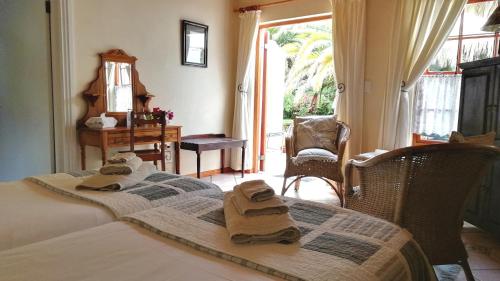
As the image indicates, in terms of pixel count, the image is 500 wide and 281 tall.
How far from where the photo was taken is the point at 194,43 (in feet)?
14.8

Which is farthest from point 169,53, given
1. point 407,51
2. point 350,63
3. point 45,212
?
point 45,212

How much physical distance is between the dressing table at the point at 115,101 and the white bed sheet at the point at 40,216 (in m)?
1.76

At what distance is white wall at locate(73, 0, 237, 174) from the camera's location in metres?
3.54

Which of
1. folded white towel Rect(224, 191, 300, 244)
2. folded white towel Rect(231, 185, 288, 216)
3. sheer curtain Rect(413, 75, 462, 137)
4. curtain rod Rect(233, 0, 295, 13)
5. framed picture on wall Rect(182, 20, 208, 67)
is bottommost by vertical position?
folded white towel Rect(224, 191, 300, 244)

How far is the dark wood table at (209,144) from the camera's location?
13.7 feet

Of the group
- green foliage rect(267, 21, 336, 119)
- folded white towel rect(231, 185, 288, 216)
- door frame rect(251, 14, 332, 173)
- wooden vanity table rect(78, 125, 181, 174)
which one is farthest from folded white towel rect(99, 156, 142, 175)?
green foliage rect(267, 21, 336, 119)

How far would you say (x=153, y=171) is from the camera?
2.12 metres

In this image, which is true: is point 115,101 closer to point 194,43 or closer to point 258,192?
point 194,43

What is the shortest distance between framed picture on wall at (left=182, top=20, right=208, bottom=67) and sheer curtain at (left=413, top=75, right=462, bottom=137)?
8.50 ft

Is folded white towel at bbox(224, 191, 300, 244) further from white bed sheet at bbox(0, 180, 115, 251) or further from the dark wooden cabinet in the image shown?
the dark wooden cabinet

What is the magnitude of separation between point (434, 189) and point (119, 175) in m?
1.58

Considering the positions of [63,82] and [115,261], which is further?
[63,82]

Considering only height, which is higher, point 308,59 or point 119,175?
point 308,59

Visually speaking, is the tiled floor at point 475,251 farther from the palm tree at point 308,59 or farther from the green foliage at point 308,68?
the palm tree at point 308,59
